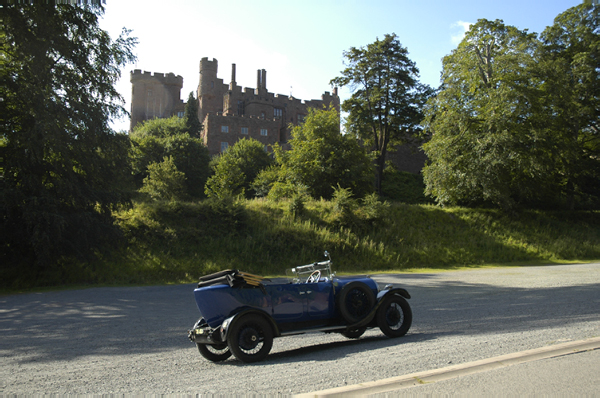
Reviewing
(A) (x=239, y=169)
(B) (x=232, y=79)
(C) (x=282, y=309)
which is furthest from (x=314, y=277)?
(B) (x=232, y=79)

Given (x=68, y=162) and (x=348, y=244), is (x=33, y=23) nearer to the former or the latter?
(x=68, y=162)

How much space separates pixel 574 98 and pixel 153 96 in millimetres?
78379

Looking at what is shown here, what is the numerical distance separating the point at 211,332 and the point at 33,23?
717 inches

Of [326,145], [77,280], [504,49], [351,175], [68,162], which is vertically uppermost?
[504,49]

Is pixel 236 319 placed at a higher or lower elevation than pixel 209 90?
lower

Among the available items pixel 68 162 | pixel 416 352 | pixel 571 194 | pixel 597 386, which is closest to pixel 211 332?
pixel 416 352

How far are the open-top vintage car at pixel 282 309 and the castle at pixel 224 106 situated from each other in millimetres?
62742

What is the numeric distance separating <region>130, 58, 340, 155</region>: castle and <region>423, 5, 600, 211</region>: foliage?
1519 inches

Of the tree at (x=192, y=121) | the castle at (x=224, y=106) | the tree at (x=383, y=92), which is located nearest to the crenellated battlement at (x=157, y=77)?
the castle at (x=224, y=106)

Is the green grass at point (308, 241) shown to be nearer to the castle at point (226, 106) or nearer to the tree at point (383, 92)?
the tree at point (383, 92)

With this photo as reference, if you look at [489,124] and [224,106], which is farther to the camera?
[224,106]

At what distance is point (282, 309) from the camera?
22.3 ft

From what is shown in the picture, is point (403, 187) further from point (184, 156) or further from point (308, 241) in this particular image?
point (184, 156)

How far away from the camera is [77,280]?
1938 centimetres
